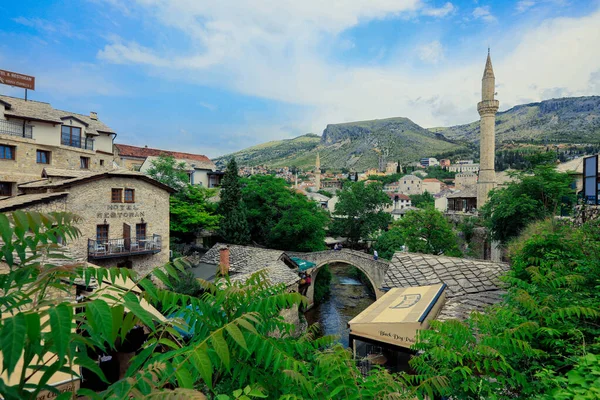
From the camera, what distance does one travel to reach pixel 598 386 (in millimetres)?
2754

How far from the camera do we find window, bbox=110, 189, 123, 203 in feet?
58.6

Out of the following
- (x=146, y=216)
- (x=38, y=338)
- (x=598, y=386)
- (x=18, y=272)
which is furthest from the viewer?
(x=146, y=216)

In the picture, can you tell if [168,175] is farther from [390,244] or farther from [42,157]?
[390,244]

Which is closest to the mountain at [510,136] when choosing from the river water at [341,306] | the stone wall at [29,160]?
the river water at [341,306]

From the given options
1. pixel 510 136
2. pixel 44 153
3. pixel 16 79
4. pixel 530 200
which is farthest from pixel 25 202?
pixel 510 136

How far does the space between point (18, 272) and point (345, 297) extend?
29.9 meters

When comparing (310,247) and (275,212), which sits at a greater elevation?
(275,212)

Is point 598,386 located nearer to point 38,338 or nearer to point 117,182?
point 38,338

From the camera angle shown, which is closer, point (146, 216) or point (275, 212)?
point (146, 216)

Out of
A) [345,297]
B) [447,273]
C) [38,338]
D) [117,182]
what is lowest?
[345,297]

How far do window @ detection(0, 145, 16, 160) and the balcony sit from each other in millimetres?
3730

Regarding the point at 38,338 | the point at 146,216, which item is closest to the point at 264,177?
the point at 146,216

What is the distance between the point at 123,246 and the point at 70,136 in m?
12.2

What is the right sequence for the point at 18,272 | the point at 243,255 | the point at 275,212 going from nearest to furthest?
the point at 18,272, the point at 243,255, the point at 275,212
